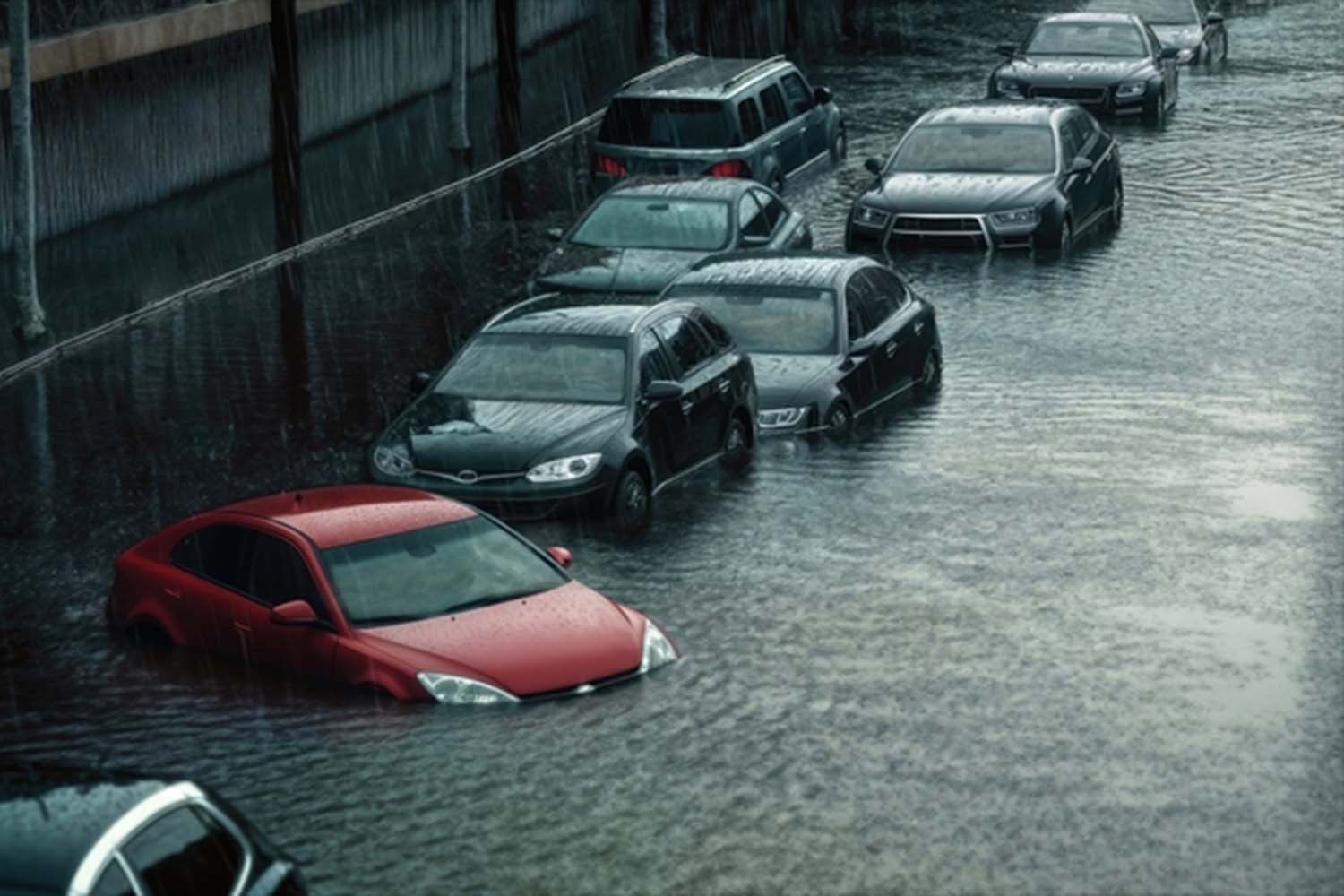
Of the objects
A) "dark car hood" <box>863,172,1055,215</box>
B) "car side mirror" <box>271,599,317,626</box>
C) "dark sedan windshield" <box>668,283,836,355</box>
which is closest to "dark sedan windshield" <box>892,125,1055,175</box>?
"dark car hood" <box>863,172,1055,215</box>

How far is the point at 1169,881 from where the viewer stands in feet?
39.7

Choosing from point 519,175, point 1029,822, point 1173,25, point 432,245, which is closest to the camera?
point 1029,822

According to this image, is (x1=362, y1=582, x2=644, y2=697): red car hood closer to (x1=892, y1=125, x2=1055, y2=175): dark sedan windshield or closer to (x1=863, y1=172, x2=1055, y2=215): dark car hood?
(x1=863, y1=172, x2=1055, y2=215): dark car hood

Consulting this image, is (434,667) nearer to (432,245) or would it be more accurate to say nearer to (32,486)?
(32,486)

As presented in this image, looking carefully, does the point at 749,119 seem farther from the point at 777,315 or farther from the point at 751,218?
the point at 777,315

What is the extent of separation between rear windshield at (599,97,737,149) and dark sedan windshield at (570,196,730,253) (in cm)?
451

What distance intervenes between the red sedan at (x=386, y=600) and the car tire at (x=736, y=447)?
5.62m

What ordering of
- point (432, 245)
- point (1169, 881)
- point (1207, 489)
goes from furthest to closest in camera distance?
point (432, 245), point (1207, 489), point (1169, 881)

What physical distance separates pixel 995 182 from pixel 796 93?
476 cm

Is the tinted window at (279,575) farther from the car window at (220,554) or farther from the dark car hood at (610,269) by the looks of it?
the dark car hood at (610,269)

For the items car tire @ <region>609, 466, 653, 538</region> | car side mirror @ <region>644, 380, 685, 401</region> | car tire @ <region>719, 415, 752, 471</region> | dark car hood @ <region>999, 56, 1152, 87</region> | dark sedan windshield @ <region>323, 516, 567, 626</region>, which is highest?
dark sedan windshield @ <region>323, 516, 567, 626</region>

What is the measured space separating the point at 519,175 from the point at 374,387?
496 inches

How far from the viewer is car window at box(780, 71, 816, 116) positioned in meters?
34.9

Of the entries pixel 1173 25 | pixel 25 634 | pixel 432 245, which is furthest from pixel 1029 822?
pixel 1173 25
